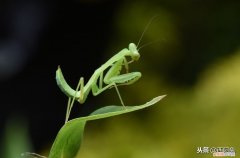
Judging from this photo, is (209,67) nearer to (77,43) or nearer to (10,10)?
(77,43)

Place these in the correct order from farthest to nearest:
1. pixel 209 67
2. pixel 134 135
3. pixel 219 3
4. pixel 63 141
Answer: pixel 219 3 < pixel 209 67 < pixel 134 135 < pixel 63 141

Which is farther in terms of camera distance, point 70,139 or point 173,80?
point 173,80

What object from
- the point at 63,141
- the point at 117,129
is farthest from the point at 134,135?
the point at 63,141

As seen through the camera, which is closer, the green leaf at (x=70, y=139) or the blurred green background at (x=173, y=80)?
the green leaf at (x=70, y=139)

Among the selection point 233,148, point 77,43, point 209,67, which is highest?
point 77,43

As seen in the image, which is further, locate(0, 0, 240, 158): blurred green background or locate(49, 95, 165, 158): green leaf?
locate(0, 0, 240, 158): blurred green background

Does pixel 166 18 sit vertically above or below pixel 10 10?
below

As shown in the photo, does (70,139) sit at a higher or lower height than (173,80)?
higher

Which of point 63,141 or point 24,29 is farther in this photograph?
point 24,29
